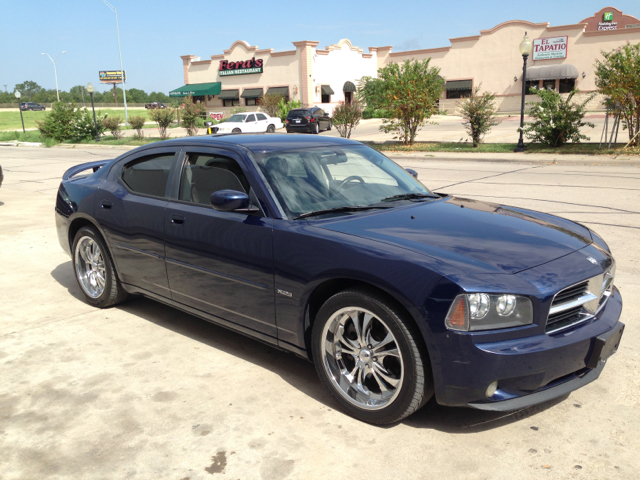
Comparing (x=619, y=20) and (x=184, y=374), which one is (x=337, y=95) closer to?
(x=619, y=20)

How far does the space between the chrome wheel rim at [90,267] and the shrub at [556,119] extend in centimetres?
1758

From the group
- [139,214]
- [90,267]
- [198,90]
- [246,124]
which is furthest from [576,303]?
[198,90]

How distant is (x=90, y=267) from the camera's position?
18.2 ft

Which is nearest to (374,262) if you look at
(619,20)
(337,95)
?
(337,95)

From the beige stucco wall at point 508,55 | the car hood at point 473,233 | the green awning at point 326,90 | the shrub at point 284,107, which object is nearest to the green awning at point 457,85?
the beige stucco wall at point 508,55

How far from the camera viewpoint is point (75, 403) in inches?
146

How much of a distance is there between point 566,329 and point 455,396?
71 cm

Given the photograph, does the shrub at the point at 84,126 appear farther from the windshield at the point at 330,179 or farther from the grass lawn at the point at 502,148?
the windshield at the point at 330,179

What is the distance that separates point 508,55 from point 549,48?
339cm

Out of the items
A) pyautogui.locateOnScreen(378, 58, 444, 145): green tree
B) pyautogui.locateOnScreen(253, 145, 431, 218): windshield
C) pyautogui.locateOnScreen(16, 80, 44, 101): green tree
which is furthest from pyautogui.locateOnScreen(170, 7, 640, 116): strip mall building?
pyautogui.locateOnScreen(16, 80, 44, 101): green tree

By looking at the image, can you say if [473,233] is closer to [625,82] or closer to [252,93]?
[625,82]

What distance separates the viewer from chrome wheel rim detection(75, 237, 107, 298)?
5.41 m

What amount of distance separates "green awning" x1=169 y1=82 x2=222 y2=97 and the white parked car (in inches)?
839

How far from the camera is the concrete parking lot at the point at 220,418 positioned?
2.99 m
